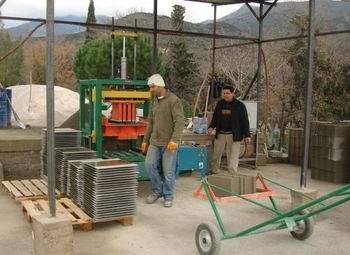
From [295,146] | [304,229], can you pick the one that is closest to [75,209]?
[304,229]

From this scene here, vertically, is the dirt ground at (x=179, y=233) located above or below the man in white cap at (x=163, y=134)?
below

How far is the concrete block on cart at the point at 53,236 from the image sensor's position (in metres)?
4.03

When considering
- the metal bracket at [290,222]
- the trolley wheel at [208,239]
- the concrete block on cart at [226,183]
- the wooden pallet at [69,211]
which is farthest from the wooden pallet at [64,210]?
the metal bracket at [290,222]

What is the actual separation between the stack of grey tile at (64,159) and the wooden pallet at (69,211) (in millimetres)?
372

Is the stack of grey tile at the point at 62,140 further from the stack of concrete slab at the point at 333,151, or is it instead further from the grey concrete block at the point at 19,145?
the stack of concrete slab at the point at 333,151

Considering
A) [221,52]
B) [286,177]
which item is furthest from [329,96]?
[286,177]

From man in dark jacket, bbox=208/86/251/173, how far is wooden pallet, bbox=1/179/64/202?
3.30 m

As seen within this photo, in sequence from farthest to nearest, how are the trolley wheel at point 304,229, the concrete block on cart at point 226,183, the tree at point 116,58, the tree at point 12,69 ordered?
the tree at point 12,69
the tree at point 116,58
the concrete block on cart at point 226,183
the trolley wheel at point 304,229

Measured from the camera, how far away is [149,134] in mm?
6676

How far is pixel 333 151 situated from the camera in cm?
835

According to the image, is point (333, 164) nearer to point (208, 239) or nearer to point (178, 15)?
point (208, 239)

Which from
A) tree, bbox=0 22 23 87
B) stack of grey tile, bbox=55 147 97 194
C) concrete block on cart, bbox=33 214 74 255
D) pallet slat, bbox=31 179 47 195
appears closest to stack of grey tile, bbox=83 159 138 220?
stack of grey tile, bbox=55 147 97 194

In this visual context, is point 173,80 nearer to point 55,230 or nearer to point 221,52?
point 221,52

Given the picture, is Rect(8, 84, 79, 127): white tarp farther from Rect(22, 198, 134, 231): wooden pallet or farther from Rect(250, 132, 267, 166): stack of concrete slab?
Rect(22, 198, 134, 231): wooden pallet
